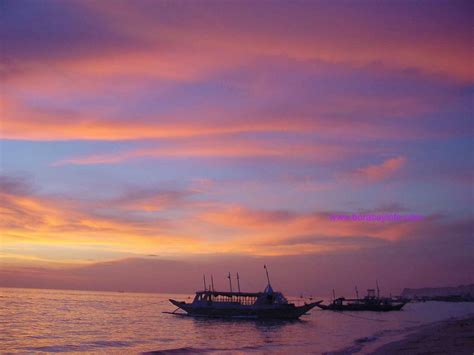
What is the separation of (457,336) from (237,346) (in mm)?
17009

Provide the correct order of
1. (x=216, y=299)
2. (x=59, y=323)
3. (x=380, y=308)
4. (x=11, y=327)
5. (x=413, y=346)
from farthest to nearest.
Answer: (x=380, y=308)
(x=216, y=299)
(x=59, y=323)
(x=11, y=327)
(x=413, y=346)

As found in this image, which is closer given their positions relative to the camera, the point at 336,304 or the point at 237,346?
the point at 237,346

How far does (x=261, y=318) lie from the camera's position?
65688mm

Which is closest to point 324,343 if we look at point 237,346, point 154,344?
point 237,346

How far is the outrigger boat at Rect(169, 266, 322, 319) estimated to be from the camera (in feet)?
216

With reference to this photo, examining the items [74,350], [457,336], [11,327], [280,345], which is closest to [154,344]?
[74,350]

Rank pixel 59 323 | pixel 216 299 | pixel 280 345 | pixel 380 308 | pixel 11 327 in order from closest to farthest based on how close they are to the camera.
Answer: pixel 280 345 → pixel 11 327 → pixel 59 323 → pixel 216 299 → pixel 380 308

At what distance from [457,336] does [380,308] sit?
69408 mm

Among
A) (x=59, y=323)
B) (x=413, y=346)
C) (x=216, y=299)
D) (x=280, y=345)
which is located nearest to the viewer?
(x=413, y=346)

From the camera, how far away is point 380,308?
3853 inches

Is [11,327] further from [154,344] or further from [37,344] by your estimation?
[154,344]

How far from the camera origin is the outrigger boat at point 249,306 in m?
65.8

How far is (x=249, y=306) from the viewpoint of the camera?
66250 mm

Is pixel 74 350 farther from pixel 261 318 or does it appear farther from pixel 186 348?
pixel 261 318
